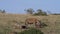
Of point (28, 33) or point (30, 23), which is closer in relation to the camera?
point (28, 33)

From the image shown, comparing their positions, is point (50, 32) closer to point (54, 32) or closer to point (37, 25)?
point (54, 32)

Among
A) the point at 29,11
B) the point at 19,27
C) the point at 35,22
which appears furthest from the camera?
the point at 29,11

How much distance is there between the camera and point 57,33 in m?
19.6

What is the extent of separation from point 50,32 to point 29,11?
36.2 metres

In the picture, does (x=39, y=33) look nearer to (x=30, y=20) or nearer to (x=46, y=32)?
(x=46, y=32)

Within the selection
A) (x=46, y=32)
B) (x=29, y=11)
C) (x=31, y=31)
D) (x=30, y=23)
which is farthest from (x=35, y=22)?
(x=29, y=11)

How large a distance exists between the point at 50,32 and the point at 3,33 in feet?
12.0

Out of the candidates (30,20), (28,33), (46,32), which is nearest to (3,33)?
(28,33)

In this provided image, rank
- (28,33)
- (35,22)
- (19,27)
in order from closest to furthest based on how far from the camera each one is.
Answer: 1. (28,33)
2. (19,27)
3. (35,22)

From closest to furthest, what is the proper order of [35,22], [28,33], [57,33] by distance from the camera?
[28,33]
[57,33]
[35,22]

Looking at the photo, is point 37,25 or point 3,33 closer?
point 3,33

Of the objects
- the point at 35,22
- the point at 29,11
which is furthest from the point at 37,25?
the point at 29,11

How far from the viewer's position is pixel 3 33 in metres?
19.2

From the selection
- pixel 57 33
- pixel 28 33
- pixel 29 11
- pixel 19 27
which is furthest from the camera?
pixel 29 11
